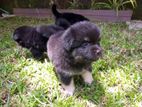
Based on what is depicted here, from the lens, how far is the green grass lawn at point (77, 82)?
2.97 meters

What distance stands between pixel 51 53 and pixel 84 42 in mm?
625

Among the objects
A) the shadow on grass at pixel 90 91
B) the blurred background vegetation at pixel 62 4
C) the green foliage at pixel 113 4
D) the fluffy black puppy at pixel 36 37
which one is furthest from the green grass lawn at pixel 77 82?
the blurred background vegetation at pixel 62 4

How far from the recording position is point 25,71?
3443mm

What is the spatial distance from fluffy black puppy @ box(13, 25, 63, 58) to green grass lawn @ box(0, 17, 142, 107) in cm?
13

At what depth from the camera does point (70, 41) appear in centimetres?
264

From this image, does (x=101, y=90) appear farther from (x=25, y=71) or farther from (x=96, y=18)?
(x=96, y=18)

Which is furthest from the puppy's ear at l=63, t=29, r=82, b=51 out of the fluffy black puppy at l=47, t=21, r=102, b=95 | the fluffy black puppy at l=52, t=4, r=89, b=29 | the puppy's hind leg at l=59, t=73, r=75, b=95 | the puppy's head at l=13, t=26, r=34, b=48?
the fluffy black puppy at l=52, t=4, r=89, b=29

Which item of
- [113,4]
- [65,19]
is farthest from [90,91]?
[113,4]

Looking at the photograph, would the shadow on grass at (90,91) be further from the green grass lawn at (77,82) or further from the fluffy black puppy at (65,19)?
the fluffy black puppy at (65,19)

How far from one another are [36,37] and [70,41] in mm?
1047

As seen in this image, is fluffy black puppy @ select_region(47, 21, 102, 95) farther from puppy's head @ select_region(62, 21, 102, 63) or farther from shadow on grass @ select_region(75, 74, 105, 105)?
shadow on grass @ select_region(75, 74, 105, 105)

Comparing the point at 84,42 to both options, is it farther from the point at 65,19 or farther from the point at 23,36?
the point at 65,19

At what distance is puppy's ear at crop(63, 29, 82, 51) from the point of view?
2.63m

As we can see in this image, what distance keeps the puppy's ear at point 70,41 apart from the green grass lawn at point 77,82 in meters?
0.56
